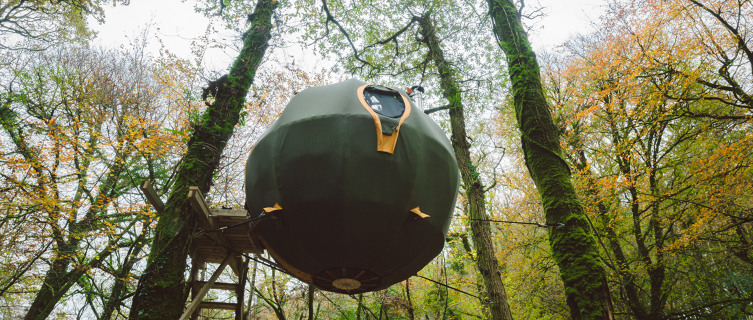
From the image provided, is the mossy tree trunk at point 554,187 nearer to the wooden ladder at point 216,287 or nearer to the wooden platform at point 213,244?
the wooden platform at point 213,244

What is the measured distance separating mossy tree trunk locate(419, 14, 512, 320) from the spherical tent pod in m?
3.84

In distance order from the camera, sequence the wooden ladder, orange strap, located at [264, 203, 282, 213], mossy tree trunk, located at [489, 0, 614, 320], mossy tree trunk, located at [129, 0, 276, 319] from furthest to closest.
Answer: the wooden ladder → mossy tree trunk, located at [129, 0, 276, 319] → mossy tree trunk, located at [489, 0, 614, 320] → orange strap, located at [264, 203, 282, 213]

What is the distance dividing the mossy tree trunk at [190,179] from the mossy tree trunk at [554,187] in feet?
15.9

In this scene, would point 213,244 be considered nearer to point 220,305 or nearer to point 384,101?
point 220,305

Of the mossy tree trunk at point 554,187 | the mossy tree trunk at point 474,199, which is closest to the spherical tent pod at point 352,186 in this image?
the mossy tree trunk at point 554,187

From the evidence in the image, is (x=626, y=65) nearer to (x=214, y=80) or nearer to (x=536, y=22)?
(x=536, y=22)

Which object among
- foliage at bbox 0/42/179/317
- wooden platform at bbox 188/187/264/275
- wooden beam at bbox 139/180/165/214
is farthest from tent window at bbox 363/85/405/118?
foliage at bbox 0/42/179/317

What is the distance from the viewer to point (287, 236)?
2.70 m

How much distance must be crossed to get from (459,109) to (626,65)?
5751 mm

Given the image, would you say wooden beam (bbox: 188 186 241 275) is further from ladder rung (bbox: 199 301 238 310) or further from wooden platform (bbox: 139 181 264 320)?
ladder rung (bbox: 199 301 238 310)

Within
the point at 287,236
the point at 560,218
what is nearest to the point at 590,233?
the point at 560,218

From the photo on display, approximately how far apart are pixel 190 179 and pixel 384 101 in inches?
165

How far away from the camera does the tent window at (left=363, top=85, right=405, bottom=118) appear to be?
283 cm

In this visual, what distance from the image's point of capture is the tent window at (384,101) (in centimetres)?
283
